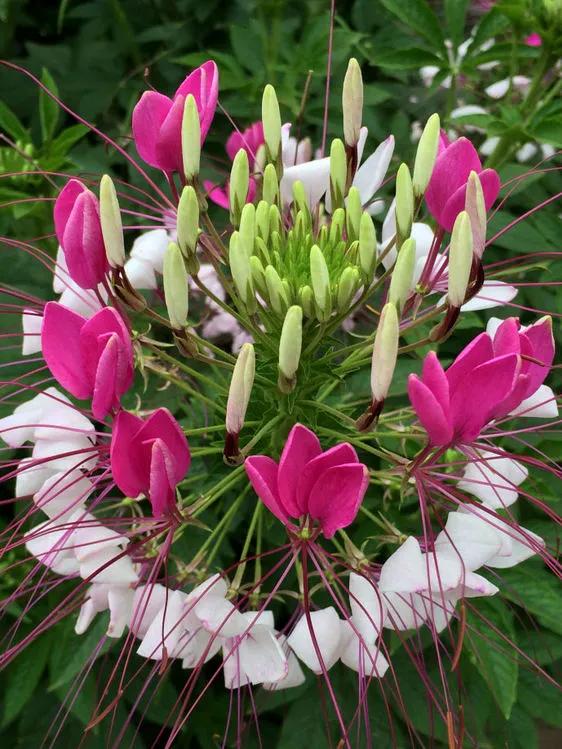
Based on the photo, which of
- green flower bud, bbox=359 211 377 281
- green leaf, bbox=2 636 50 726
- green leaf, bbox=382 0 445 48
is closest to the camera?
green flower bud, bbox=359 211 377 281

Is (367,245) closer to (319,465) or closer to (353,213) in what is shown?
(353,213)

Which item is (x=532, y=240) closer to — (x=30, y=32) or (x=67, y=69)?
(x=67, y=69)

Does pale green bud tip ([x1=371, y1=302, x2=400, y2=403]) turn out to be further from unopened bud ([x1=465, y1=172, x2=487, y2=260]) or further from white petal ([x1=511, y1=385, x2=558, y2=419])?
white petal ([x1=511, y1=385, x2=558, y2=419])

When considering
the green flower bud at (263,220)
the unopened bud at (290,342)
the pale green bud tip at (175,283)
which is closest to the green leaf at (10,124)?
the green flower bud at (263,220)

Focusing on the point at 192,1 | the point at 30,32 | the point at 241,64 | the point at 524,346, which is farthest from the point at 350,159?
the point at 30,32

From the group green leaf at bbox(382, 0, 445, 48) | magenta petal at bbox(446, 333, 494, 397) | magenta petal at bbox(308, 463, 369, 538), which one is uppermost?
green leaf at bbox(382, 0, 445, 48)

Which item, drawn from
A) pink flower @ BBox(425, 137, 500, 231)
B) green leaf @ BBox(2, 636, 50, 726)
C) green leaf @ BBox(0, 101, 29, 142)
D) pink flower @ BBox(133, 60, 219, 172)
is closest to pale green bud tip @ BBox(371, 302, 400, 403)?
pink flower @ BBox(425, 137, 500, 231)

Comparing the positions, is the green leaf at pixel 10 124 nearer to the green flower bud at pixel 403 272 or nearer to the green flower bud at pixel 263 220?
the green flower bud at pixel 263 220

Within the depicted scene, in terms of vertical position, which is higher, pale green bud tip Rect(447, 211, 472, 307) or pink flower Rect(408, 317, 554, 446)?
pale green bud tip Rect(447, 211, 472, 307)

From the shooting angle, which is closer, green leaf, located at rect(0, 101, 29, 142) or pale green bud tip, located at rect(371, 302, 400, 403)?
pale green bud tip, located at rect(371, 302, 400, 403)
